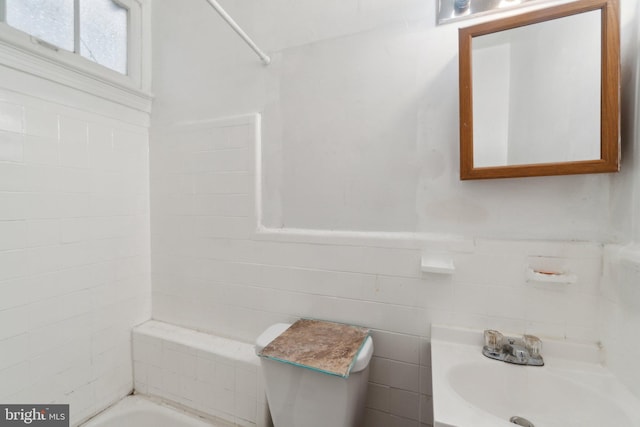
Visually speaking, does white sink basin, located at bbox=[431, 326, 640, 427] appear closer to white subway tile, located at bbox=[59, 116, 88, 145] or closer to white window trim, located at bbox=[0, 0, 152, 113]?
white subway tile, located at bbox=[59, 116, 88, 145]

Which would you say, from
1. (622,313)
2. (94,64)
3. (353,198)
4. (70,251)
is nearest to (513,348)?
(622,313)

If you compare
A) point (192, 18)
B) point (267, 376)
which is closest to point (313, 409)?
point (267, 376)

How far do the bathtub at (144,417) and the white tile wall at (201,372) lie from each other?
4 centimetres

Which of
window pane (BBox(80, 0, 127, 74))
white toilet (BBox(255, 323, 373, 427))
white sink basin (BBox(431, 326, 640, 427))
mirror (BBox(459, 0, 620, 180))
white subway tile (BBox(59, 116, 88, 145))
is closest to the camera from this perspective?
white sink basin (BBox(431, 326, 640, 427))

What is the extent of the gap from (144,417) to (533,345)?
179 centimetres

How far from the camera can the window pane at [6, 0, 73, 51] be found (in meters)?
1.12

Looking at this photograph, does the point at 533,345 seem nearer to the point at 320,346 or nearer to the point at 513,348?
the point at 513,348

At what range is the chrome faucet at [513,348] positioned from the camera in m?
0.89

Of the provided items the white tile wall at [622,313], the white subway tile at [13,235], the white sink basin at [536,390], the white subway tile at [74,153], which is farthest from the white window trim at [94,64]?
the white tile wall at [622,313]

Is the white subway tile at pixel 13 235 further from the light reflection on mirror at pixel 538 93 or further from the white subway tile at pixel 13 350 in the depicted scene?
the light reflection on mirror at pixel 538 93

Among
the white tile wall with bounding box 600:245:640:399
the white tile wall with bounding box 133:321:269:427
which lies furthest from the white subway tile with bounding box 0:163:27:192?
the white tile wall with bounding box 600:245:640:399

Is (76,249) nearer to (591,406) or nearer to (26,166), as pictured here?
(26,166)

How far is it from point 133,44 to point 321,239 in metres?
1.55

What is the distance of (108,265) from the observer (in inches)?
56.1
